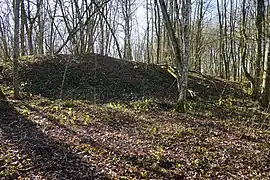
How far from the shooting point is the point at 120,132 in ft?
23.5

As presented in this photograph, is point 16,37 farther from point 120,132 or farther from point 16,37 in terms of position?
point 120,132

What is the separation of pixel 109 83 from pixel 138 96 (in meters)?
2.10

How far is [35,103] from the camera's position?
9555 mm

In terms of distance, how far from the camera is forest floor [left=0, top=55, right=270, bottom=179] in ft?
16.3

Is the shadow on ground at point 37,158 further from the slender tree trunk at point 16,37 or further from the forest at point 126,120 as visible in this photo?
the slender tree trunk at point 16,37

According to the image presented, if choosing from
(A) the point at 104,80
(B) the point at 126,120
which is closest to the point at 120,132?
(B) the point at 126,120

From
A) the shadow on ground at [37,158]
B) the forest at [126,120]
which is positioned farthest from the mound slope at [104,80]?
the shadow on ground at [37,158]

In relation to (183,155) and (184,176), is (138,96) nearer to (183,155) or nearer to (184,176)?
(183,155)

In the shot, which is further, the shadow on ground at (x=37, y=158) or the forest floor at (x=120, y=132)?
the forest floor at (x=120, y=132)

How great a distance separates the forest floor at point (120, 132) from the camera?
4965mm

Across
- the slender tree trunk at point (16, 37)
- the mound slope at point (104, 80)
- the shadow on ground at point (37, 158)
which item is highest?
the slender tree trunk at point (16, 37)

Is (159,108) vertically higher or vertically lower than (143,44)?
lower

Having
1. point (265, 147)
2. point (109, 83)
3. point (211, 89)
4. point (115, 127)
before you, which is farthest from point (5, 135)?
point (211, 89)

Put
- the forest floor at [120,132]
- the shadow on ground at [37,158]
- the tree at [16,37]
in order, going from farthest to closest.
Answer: the tree at [16,37] < the forest floor at [120,132] < the shadow on ground at [37,158]
